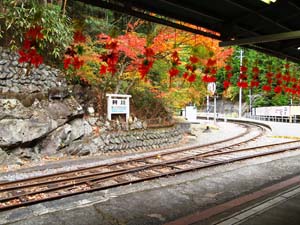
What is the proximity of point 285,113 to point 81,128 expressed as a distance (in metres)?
24.4

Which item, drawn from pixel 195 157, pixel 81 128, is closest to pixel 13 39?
pixel 81 128

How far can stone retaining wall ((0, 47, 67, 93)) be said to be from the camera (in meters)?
10.5

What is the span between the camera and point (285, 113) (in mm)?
29281

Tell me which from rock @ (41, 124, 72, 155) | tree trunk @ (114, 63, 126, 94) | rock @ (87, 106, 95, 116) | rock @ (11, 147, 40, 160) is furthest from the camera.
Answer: tree trunk @ (114, 63, 126, 94)

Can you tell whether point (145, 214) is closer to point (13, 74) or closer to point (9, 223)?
point (9, 223)

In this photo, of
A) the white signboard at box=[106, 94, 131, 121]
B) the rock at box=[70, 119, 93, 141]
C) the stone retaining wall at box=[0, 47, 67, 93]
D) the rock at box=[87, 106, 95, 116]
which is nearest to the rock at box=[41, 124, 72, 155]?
the rock at box=[70, 119, 93, 141]

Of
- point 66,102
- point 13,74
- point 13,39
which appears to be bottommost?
point 66,102

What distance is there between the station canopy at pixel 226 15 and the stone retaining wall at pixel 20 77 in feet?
23.5

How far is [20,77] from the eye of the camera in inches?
428

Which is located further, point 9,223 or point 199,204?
point 199,204

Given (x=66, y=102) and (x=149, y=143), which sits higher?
(x=66, y=102)

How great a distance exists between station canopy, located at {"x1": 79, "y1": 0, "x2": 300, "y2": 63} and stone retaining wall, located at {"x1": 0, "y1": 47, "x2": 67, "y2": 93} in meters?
7.18

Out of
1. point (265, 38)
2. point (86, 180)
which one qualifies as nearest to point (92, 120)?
point (86, 180)

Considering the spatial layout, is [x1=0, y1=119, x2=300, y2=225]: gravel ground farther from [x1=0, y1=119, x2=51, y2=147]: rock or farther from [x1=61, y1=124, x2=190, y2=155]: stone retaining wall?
[x1=61, y1=124, x2=190, y2=155]: stone retaining wall
